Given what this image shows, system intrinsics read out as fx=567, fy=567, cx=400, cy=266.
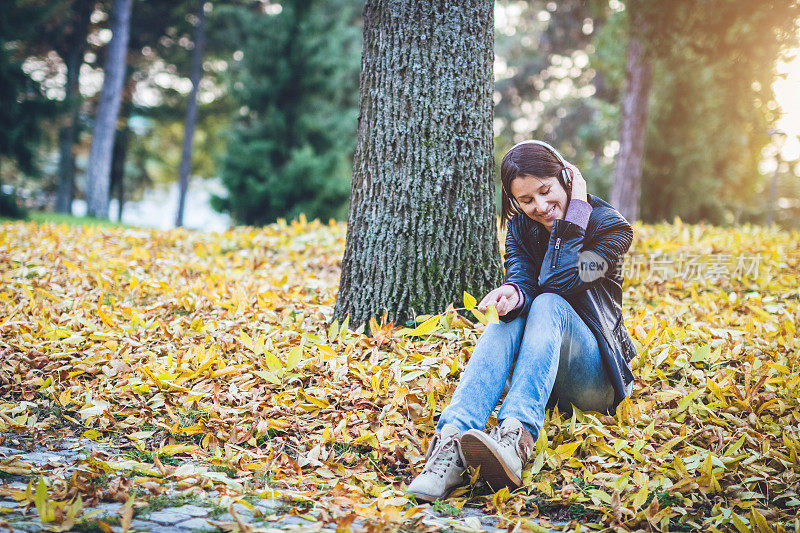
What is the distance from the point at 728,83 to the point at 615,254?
7127 mm

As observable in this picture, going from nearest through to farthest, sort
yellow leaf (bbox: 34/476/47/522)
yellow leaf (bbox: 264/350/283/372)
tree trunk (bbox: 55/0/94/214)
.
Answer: yellow leaf (bbox: 34/476/47/522) → yellow leaf (bbox: 264/350/283/372) → tree trunk (bbox: 55/0/94/214)

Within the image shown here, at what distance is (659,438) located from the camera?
2.47 m

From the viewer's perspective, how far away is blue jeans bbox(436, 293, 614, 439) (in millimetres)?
2188

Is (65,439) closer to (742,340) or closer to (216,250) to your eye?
(216,250)

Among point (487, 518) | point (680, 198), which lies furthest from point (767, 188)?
point (487, 518)

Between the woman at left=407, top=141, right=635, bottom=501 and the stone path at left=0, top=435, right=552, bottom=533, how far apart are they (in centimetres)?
19

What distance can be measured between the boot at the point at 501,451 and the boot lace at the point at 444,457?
1.7 inches

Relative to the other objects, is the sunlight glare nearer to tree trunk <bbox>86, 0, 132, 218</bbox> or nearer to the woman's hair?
the woman's hair

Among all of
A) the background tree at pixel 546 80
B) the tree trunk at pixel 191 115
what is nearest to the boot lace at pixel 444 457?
the tree trunk at pixel 191 115

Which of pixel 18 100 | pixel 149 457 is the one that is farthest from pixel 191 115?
pixel 149 457

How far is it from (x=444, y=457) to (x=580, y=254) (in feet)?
3.36

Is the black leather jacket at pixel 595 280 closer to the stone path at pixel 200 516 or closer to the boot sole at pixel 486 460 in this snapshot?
the boot sole at pixel 486 460

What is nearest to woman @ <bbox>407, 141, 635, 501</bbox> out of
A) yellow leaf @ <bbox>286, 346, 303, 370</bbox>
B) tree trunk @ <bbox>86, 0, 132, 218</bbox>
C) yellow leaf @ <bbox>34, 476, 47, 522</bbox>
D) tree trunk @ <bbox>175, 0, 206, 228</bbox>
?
yellow leaf @ <bbox>286, 346, 303, 370</bbox>

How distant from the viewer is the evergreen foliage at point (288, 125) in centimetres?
1246
